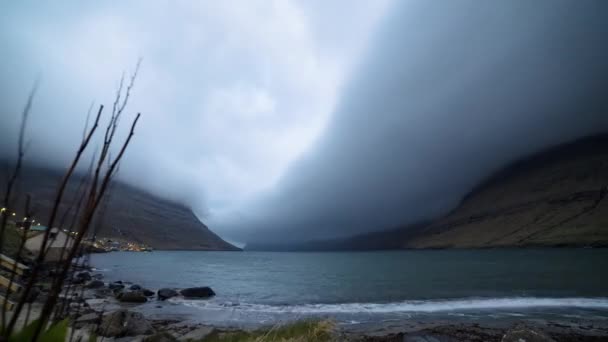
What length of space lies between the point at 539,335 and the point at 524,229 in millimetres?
206474

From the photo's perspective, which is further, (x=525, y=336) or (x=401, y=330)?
(x=401, y=330)

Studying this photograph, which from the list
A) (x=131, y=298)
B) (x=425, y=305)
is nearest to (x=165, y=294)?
(x=131, y=298)

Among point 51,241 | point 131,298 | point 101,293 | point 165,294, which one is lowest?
point 101,293

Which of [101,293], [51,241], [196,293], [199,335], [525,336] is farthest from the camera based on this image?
[196,293]

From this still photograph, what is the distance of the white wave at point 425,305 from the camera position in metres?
23.2

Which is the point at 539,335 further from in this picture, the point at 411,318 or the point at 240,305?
the point at 240,305

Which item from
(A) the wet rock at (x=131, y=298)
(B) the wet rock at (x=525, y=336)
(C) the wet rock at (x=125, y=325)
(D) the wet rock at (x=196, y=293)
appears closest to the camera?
(B) the wet rock at (x=525, y=336)

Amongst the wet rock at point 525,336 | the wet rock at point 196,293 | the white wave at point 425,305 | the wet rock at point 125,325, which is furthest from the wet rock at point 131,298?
the wet rock at point 525,336

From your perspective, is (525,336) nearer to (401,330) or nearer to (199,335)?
(401,330)

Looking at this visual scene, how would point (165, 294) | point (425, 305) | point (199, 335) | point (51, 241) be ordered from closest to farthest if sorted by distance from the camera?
point (51, 241) < point (199, 335) < point (425, 305) < point (165, 294)

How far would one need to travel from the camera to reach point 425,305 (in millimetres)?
25219

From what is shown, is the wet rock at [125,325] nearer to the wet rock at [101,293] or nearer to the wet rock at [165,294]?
the wet rock at [165,294]

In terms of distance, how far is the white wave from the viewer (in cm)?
2325

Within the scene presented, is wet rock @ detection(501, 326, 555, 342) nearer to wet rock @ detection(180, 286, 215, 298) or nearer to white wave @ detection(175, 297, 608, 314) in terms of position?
white wave @ detection(175, 297, 608, 314)
